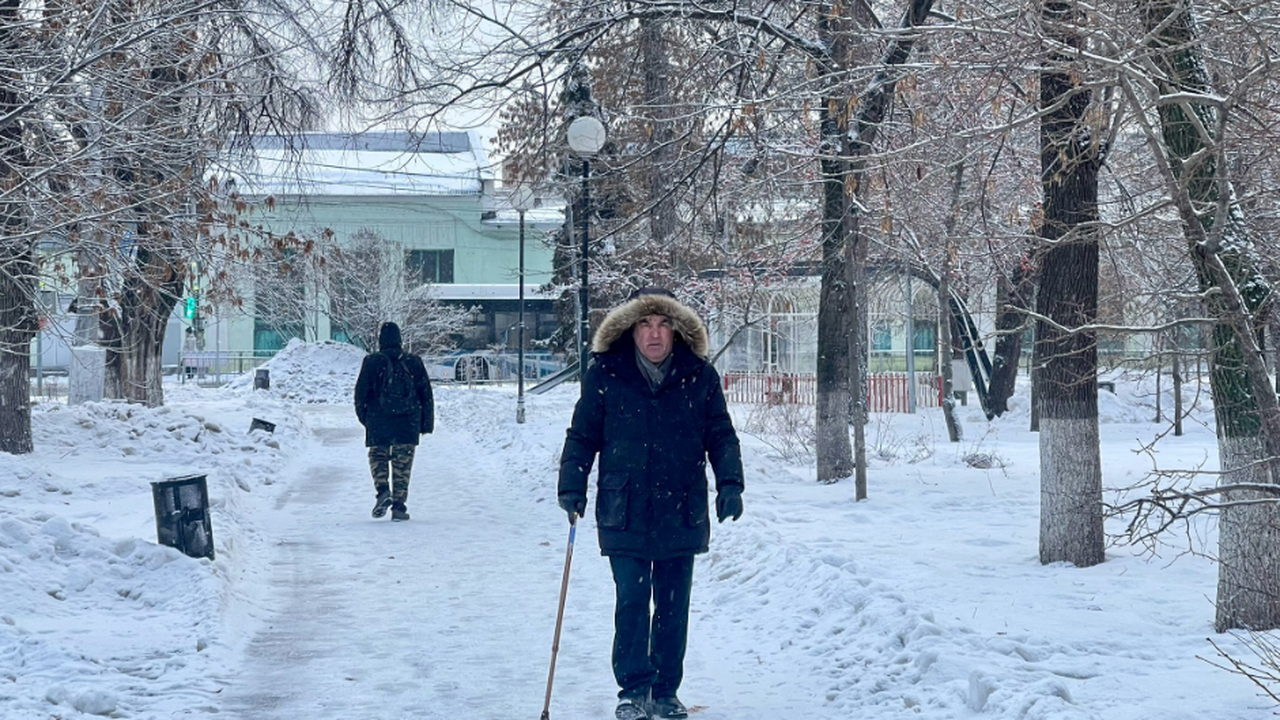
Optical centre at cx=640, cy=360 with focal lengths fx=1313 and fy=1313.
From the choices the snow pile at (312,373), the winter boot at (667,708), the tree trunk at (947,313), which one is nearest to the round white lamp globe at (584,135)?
the tree trunk at (947,313)

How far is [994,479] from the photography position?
1584cm

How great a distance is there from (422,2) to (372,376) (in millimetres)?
3811

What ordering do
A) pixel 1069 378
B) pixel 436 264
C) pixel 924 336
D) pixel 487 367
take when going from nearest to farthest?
pixel 1069 378 → pixel 924 336 → pixel 487 367 → pixel 436 264

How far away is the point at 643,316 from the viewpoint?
619cm

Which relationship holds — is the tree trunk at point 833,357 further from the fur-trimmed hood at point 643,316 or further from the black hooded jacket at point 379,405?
the fur-trimmed hood at point 643,316

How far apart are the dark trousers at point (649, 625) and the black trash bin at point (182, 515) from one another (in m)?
4.49

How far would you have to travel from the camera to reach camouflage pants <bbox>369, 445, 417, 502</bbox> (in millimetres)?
13379

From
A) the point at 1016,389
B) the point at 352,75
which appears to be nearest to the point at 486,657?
the point at 352,75

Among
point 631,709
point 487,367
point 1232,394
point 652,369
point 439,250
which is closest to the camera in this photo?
point 631,709

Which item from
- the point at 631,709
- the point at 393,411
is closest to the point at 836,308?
the point at 393,411

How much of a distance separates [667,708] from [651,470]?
1.12m

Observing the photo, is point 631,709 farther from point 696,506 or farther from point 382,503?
point 382,503

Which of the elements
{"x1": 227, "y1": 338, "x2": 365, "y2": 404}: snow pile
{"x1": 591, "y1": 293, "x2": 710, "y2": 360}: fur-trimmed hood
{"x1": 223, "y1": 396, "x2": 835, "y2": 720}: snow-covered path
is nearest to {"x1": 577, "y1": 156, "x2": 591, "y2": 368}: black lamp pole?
{"x1": 223, "y1": 396, "x2": 835, "y2": 720}: snow-covered path

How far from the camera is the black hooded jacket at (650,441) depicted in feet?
20.0
